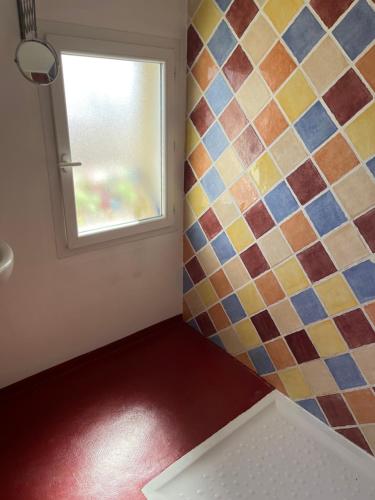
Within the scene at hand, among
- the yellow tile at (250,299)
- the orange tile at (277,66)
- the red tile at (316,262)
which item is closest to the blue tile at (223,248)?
the yellow tile at (250,299)

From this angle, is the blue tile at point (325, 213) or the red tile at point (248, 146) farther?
the red tile at point (248, 146)

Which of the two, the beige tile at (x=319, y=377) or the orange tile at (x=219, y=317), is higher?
the orange tile at (x=219, y=317)

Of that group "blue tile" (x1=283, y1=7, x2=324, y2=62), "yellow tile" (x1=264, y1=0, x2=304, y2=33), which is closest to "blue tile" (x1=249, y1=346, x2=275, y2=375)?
"blue tile" (x1=283, y1=7, x2=324, y2=62)

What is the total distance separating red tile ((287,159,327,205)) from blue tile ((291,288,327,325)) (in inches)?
16.0

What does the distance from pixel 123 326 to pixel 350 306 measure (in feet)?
4.20

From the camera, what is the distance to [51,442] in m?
1.49

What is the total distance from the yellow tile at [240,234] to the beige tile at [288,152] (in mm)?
349

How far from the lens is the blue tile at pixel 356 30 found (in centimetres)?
107

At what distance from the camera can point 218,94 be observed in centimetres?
159

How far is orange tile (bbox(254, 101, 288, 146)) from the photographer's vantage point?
4.53 feet

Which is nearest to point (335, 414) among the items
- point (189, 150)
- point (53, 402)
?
point (53, 402)

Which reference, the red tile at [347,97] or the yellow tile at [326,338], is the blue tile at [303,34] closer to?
the red tile at [347,97]

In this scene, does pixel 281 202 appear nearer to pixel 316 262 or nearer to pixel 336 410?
pixel 316 262

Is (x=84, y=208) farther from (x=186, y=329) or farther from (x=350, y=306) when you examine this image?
(x=350, y=306)
